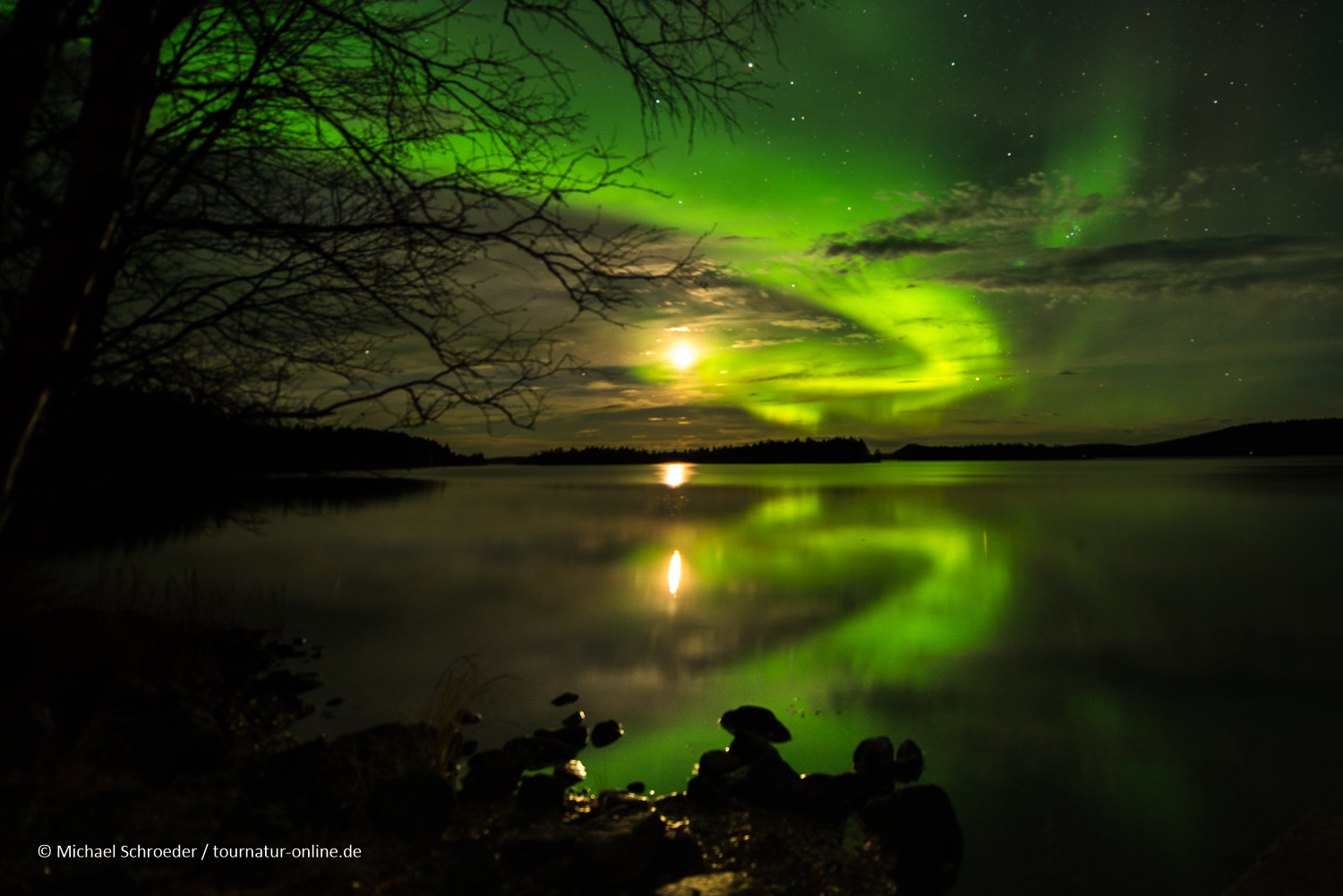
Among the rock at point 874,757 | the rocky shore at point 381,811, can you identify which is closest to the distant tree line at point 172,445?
the rocky shore at point 381,811

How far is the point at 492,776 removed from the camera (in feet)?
19.3

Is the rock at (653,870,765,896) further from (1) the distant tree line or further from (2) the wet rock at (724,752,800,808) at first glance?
(1) the distant tree line

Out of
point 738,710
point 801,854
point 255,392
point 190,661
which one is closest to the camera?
point 255,392

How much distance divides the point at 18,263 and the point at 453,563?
66.3ft

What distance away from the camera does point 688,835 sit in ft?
16.5

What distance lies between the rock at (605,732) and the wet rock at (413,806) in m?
3.23

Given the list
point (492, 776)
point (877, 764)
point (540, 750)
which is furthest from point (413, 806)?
point (877, 764)

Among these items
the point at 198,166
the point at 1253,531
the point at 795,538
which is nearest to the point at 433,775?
the point at 198,166

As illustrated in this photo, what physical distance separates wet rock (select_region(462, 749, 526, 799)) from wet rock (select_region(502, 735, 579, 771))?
914 mm

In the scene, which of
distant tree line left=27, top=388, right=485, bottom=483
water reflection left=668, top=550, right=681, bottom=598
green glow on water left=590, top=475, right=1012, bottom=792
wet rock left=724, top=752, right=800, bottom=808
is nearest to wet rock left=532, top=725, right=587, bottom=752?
green glow on water left=590, top=475, right=1012, bottom=792

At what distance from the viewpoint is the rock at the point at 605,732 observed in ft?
27.0

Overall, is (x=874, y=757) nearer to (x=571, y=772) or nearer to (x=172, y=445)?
(x=571, y=772)

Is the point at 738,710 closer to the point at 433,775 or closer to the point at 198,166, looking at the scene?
the point at 433,775

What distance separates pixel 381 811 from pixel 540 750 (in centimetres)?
242
